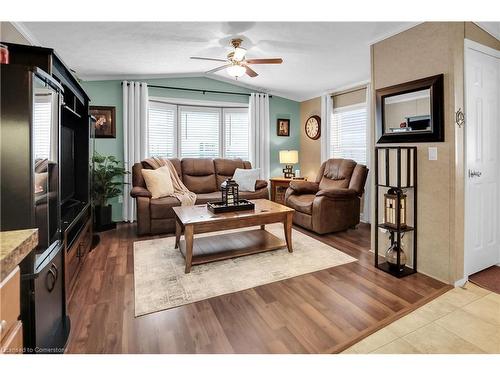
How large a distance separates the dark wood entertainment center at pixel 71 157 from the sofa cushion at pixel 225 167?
2.35 m

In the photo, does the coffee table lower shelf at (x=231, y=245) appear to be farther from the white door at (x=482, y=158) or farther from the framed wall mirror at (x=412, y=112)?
the white door at (x=482, y=158)

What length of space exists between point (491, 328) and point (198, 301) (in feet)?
6.75

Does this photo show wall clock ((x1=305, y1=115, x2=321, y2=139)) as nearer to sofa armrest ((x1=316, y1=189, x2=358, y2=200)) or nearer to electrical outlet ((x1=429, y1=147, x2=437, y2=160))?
sofa armrest ((x1=316, y1=189, x2=358, y2=200))

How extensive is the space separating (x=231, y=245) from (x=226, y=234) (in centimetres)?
45

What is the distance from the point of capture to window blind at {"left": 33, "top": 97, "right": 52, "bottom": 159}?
1.36 meters

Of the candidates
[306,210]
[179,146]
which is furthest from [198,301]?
[179,146]

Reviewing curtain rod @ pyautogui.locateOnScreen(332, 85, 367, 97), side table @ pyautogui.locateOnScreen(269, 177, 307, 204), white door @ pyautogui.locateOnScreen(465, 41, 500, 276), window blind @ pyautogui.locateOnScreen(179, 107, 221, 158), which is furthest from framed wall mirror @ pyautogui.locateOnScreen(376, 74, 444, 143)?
window blind @ pyautogui.locateOnScreen(179, 107, 221, 158)

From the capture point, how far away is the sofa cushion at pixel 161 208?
3.90 metres

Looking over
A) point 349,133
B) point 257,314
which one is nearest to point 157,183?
point 257,314

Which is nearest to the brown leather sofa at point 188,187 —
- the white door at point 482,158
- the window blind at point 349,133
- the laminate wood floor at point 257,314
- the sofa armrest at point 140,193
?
the sofa armrest at point 140,193

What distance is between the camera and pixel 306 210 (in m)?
4.01

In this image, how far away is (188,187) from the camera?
190 inches
